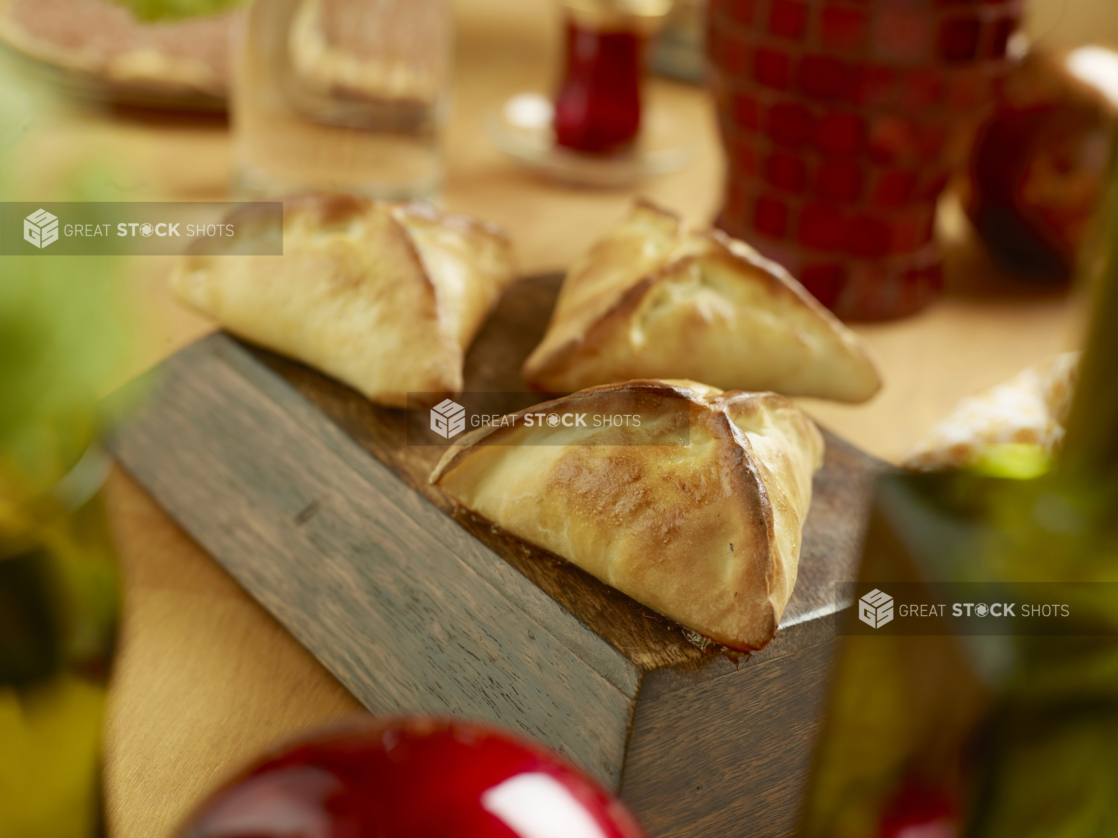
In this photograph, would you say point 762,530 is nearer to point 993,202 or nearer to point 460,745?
point 460,745

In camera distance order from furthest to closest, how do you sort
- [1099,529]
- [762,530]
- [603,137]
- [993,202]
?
[603,137], [993,202], [762,530], [1099,529]

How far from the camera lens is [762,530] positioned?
40cm

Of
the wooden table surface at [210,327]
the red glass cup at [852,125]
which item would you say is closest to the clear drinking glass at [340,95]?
the wooden table surface at [210,327]

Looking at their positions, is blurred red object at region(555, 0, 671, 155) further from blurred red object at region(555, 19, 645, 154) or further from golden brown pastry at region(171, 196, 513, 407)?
golden brown pastry at region(171, 196, 513, 407)

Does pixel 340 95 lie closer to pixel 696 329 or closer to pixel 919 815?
pixel 696 329

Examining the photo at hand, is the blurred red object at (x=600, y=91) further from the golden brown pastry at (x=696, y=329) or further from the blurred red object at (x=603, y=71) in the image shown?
the golden brown pastry at (x=696, y=329)

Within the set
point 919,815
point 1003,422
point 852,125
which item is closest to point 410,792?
point 919,815

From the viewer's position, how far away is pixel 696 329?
21.5 inches

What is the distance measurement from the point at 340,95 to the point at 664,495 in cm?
62

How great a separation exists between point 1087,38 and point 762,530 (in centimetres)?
109

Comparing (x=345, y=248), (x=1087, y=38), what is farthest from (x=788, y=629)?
(x=1087, y=38)

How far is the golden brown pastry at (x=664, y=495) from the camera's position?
1.31 feet

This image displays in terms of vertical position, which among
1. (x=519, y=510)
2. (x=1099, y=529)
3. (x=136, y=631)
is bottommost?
(x=136, y=631)

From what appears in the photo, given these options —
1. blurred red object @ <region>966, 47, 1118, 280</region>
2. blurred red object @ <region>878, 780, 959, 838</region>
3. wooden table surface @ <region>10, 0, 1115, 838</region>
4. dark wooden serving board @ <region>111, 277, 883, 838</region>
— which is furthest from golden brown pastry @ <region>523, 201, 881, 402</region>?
blurred red object @ <region>966, 47, 1118, 280</region>
